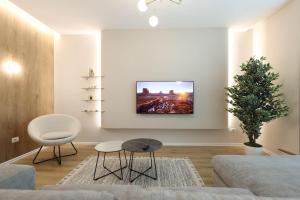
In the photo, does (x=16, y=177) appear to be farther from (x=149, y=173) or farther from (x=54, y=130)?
(x=54, y=130)

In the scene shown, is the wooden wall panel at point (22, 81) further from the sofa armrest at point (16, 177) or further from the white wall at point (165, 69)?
the sofa armrest at point (16, 177)

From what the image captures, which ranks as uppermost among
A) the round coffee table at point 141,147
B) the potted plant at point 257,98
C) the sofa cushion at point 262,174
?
the potted plant at point 257,98

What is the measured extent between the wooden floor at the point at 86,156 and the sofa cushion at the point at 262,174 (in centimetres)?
79

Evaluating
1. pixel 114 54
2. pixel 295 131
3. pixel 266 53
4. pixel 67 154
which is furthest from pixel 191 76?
pixel 67 154

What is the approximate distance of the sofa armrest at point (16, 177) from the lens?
140 centimetres

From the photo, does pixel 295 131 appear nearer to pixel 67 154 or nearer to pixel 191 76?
A: pixel 191 76

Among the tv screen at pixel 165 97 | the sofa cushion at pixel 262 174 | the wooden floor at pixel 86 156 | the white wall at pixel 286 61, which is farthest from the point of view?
the tv screen at pixel 165 97

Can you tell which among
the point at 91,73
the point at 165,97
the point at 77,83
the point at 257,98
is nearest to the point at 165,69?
the point at 165,97

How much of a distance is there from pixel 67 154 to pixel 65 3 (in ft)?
9.43

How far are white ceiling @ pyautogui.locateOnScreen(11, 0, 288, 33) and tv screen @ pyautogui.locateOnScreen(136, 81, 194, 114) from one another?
1.35 meters

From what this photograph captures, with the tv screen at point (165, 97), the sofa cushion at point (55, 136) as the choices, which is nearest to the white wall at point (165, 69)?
the tv screen at point (165, 97)

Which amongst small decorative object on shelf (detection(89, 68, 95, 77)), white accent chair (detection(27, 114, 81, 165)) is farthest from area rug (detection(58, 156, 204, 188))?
small decorative object on shelf (detection(89, 68, 95, 77))

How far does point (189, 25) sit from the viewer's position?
4207 millimetres

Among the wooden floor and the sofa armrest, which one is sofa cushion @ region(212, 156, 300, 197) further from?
the sofa armrest
